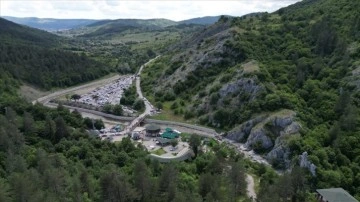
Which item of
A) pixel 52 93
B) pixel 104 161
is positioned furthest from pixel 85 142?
pixel 52 93

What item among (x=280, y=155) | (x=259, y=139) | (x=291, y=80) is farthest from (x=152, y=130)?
Result: (x=291, y=80)

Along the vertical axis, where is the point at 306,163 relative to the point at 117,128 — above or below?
above

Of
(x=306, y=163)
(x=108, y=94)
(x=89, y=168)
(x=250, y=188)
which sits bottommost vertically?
(x=108, y=94)

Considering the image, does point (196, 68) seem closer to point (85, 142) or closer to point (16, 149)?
point (85, 142)

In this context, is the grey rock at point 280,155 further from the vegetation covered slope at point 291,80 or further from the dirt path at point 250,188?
the dirt path at point 250,188

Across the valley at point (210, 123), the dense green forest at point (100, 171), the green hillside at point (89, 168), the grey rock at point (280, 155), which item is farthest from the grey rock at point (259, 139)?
the green hillside at point (89, 168)

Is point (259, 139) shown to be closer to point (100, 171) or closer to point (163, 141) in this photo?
point (163, 141)
